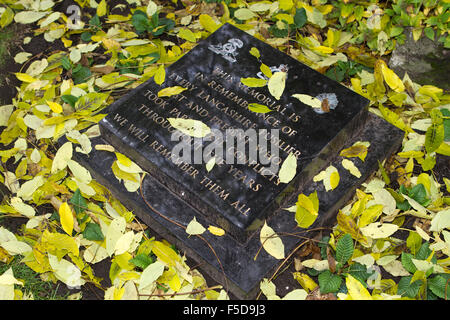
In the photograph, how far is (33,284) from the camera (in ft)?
8.95

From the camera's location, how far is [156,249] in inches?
107

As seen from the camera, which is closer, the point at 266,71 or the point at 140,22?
the point at 266,71

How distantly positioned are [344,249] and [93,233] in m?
1.35

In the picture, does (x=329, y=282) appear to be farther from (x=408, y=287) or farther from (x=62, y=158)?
(x=62, y=158)

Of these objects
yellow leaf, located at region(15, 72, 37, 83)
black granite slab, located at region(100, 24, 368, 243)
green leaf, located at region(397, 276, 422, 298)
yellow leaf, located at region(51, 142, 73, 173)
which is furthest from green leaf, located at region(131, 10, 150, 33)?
green leaf, located at region(397, 276, 422, 298)

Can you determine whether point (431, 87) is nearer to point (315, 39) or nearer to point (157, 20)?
point (315, 39)

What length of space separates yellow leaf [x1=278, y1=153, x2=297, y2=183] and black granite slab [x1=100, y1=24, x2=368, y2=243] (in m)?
0.03

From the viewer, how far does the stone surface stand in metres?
3.33

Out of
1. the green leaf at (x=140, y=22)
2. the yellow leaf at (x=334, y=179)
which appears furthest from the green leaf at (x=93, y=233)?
the green leaf at (x=140, y=22)

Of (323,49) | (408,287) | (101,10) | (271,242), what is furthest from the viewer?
(101,10)

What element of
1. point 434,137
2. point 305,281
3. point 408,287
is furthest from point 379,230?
point 434,137

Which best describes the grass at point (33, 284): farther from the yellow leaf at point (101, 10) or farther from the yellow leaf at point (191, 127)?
the yellow leaf at point (101, 10)

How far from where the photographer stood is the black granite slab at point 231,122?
2.61 m

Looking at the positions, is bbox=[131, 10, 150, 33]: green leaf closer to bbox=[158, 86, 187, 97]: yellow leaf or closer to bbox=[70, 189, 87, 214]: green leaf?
bbox=[158, 86, 187, 97]: yellow leaf
